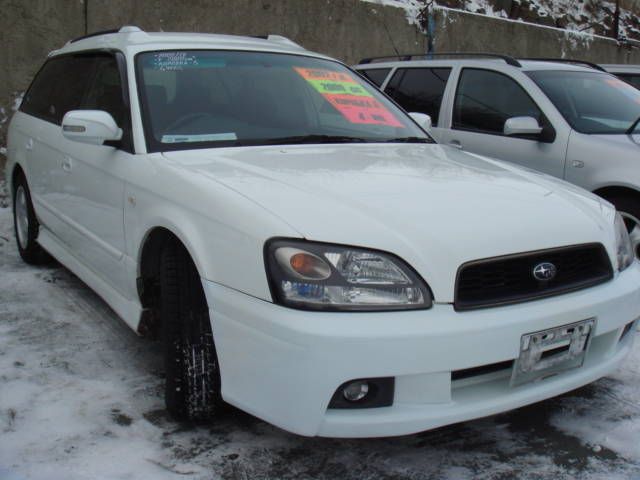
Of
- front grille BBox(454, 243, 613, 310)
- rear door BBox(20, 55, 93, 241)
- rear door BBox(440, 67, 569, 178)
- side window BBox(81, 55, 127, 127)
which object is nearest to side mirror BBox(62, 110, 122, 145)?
side window BBox(81, 55, 127, 127)

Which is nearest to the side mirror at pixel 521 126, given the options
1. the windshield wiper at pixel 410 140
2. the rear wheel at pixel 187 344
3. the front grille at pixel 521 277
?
the windshield wiper at pixel 410 140

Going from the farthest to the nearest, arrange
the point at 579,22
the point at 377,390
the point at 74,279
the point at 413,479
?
the point at 579,22 < the point at 74,279 < the point at 413,479 < the point at 377,390

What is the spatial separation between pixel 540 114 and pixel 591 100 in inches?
19.2

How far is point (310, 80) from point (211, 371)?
70.7 inches

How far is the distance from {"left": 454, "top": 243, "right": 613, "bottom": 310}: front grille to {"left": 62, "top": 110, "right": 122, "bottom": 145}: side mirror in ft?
5.68

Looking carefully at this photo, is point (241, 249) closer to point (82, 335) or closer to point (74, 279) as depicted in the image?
point (82, 335)

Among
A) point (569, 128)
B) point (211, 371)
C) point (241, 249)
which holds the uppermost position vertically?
point (569, 128)

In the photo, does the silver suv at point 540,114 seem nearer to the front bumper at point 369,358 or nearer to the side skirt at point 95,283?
the front bumper at point 369,358

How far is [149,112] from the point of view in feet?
10.5

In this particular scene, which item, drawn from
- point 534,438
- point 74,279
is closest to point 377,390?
point 534,438

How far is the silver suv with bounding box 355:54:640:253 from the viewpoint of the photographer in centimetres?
452

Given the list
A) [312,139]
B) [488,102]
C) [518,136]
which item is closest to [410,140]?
[312,139]

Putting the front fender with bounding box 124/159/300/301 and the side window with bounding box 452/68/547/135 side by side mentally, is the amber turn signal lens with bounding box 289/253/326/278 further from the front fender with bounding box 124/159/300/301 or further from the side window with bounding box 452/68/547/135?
the side window with bounding box 452/68/547/135

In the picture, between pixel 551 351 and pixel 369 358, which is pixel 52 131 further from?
pixel 551 351
